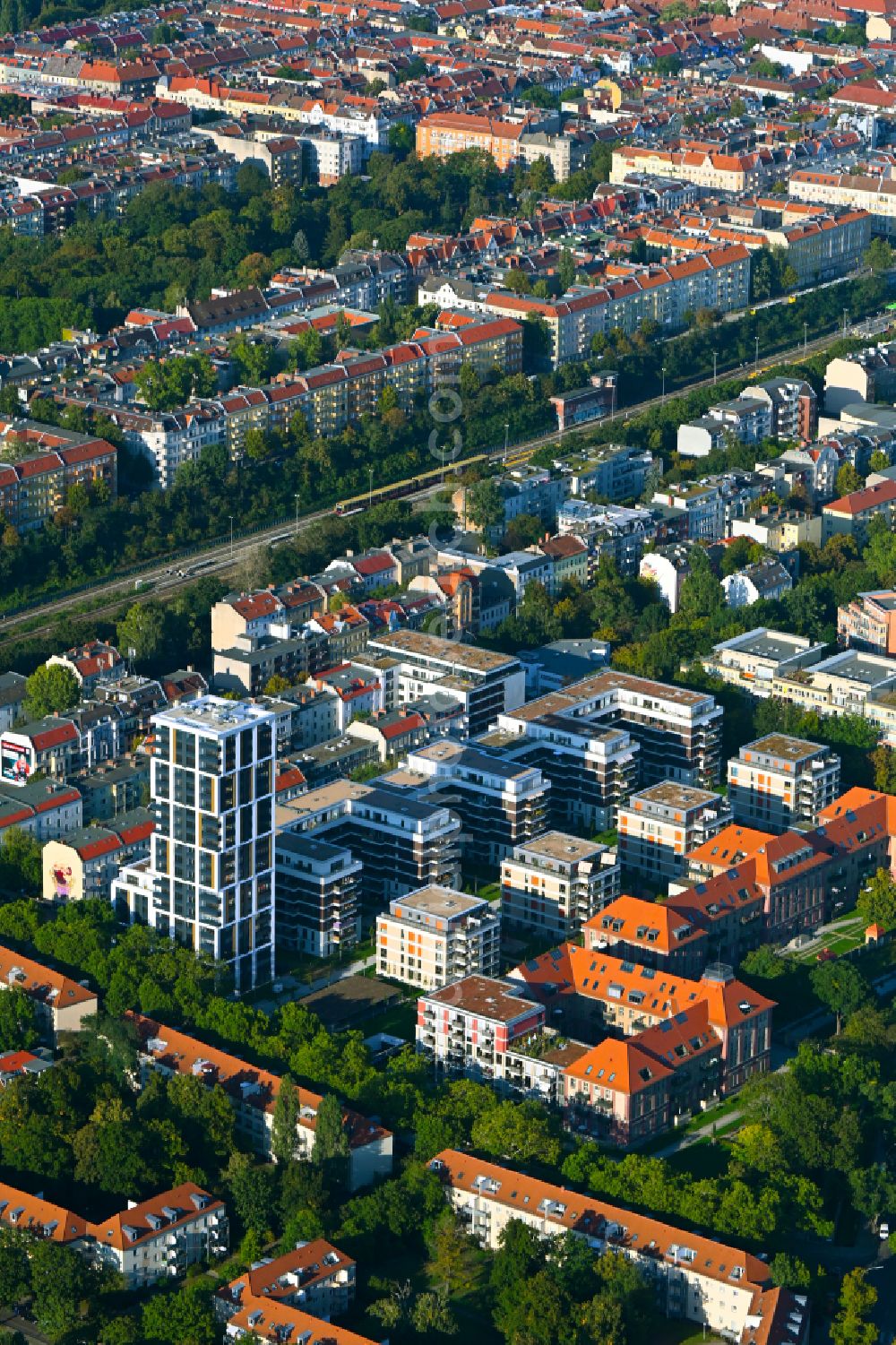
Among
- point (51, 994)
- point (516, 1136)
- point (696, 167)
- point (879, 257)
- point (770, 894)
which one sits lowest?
point (879, 257)

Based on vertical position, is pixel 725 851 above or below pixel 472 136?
above

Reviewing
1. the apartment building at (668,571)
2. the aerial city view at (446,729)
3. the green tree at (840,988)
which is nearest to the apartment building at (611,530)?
the aerial city view at (446,729)

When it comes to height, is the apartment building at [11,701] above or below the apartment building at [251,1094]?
below

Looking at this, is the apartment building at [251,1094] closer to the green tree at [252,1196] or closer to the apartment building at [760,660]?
the green tree at [252,1196]

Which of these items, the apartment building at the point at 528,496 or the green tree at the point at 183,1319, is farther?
the apartment building at the point at 528,496

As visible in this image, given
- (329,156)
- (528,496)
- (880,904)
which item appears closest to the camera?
(880,904)

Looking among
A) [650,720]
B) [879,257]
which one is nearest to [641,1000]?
[650,720]

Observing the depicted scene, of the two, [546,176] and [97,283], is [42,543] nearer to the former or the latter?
[97,283]

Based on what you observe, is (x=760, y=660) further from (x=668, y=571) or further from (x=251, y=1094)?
(x=251, y=1094)
